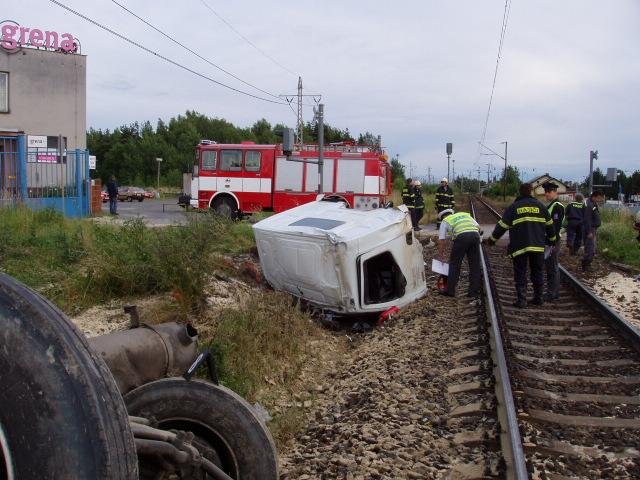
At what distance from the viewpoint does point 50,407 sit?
1.67 meters

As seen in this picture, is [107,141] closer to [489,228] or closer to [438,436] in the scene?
[489,228]

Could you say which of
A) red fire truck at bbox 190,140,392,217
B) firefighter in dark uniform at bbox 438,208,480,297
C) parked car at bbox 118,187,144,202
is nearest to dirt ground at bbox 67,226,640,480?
firefighter in dark uniform at bbox 438,208,480,297

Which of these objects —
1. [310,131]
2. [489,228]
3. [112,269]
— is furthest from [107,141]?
[112,269]

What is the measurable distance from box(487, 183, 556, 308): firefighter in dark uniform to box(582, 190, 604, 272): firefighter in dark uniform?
14.7ft

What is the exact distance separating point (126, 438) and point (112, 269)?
7130mm

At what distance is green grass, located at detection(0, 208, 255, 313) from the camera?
8328mm

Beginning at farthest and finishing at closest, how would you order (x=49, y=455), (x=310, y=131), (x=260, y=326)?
(x=310, y=131) → (x=260, y=326) → (x=49, y=455)

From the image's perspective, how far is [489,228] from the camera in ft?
87.8

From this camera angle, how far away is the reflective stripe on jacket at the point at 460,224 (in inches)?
428

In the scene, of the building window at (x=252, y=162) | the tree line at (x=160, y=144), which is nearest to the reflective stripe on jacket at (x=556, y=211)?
the building window at (x=252, y=162)

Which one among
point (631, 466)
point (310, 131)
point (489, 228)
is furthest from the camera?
point (310, 131)

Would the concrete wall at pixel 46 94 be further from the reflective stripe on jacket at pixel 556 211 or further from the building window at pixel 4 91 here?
the reflective stripe on jacket at pixel 556 211

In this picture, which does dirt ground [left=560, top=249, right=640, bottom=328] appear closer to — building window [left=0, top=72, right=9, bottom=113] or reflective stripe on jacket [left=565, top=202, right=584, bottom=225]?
reflective stripe on jacket [left=565, top=202, right=584, bottom=225]

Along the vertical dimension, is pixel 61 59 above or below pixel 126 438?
above
